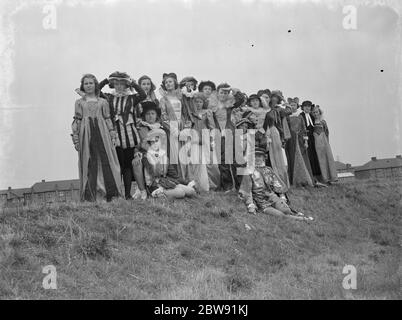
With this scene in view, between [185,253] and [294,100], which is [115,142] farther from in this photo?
[294,100]

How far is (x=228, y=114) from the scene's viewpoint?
34.7 ft

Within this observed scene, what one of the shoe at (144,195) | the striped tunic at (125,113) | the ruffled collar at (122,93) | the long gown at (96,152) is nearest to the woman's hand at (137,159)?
the striped tunic at (125,113)

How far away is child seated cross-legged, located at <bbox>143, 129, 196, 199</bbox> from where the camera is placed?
856 centimetres

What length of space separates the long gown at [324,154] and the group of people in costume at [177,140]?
112cm

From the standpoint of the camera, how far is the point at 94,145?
850 centimetres

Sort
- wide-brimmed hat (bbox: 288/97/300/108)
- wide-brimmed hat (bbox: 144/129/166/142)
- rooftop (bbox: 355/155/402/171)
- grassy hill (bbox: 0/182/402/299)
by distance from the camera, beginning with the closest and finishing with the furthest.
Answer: grassy hill (bbox: 0/182/402/299), wide-brimmed hat (bbox: 144/129/166/142), wide-brimmed hat (bbox: 288/97/300/108), rooftop (bbox: 355/155/402/171)

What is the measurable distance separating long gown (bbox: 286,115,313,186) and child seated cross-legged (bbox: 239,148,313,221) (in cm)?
269

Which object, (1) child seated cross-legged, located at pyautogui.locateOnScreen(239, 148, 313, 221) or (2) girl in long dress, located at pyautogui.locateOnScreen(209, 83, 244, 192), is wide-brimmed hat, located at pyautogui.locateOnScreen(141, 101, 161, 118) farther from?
(1) child seated cross-legged, located at pyautogui.locateOnScreen(239, 148, 313, 221)

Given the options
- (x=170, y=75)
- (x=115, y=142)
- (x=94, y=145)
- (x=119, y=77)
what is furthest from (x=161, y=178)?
(x=170, y=75)

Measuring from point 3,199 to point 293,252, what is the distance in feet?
14.2

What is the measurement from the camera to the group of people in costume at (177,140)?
28.0 ft

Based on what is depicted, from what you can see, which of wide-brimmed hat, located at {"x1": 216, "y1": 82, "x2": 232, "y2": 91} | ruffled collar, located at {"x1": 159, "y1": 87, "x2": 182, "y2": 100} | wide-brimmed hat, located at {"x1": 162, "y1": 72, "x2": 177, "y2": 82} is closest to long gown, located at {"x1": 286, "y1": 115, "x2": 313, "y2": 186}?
wide-brimmed hat, located at {"x1": 216, "y1": 82, "x2": 232, "y2": 91}

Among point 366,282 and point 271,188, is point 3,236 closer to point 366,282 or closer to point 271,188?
point 366,282
